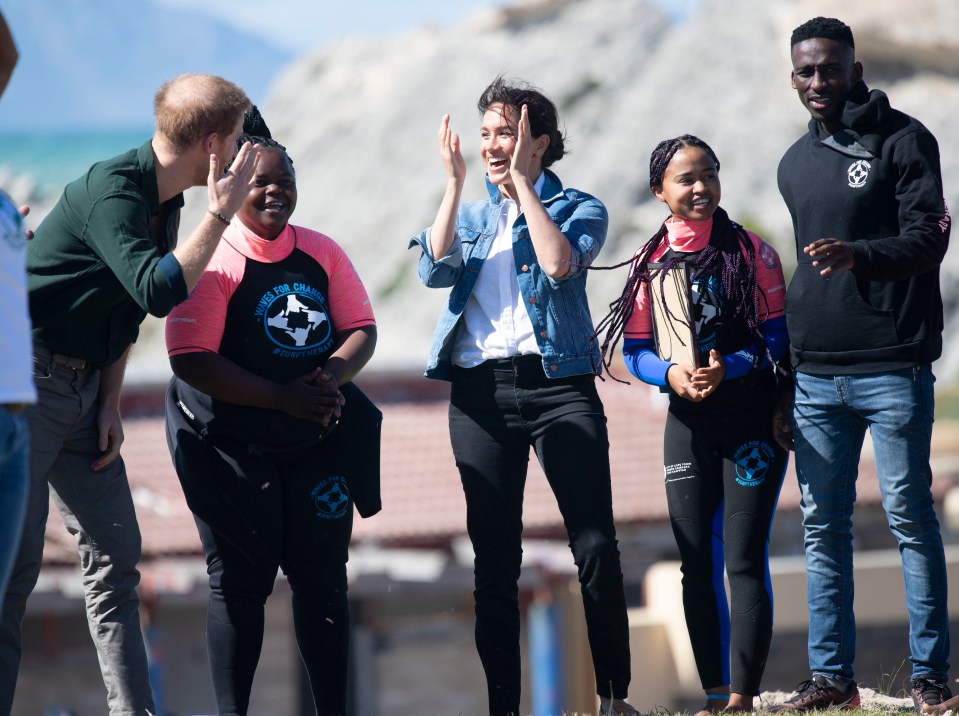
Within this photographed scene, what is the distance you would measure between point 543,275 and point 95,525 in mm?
1783

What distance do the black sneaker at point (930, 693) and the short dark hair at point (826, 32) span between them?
7.27ft

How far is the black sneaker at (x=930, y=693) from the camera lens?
4.38m

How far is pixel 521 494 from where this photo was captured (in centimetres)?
472

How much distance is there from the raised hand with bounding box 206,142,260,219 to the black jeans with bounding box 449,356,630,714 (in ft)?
3.71

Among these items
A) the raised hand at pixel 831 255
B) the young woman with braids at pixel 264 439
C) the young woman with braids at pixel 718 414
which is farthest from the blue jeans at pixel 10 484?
the raised hand at pixel 831 255

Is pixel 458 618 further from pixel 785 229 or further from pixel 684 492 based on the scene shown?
pixel 785 229

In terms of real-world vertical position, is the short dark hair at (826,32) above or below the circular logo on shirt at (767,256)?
above

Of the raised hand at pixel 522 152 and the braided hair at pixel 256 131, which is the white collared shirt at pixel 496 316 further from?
the braided hair at pixel 256 131

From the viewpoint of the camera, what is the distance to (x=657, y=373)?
4.63 m

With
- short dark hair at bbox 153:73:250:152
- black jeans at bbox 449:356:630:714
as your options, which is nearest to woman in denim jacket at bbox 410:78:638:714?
black jeans at bbox 449:356:630:714

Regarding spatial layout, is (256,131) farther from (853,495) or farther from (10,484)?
(853,495)

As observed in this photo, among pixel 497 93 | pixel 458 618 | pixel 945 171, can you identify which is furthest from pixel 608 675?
pixel 945 171

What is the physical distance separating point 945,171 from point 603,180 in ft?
37.3

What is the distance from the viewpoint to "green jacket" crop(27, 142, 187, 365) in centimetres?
390
